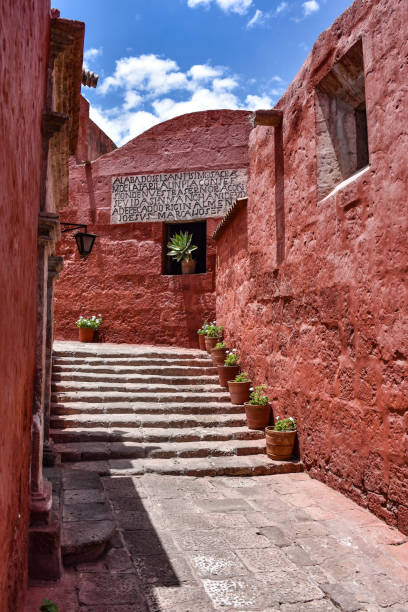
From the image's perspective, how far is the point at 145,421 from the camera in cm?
616

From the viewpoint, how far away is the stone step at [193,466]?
502 cm

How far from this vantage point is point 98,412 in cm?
638

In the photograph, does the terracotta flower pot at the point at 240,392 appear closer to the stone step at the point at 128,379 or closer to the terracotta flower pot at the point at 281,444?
the stone step at the point at 128,379

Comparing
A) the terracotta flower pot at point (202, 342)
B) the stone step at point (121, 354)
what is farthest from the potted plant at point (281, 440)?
the terracotta flower pot at point (202, 342)

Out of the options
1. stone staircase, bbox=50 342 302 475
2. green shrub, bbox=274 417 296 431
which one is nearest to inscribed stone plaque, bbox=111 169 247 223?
stone staircase, bbox=50 342 302 475

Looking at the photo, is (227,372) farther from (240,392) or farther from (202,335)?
(202,335)

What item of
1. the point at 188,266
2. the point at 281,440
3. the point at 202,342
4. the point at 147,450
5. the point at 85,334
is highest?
the point at 188,266

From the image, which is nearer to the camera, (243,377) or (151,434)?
(151,434)

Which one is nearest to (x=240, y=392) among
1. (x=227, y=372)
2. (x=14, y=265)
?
(x=227, y=372)

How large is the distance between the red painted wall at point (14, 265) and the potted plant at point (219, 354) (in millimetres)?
5580

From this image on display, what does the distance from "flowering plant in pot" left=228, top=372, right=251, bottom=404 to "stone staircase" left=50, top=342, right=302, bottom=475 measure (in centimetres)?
14

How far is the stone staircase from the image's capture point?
528 cm

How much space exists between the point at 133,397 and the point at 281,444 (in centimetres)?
229

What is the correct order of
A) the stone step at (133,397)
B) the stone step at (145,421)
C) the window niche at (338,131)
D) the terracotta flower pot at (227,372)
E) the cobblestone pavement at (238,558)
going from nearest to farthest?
the cobblestone pavement at (238,558)
the window niche at (338,131)
the stone step at (145,421)
the stone step at (133,397)
the terracotta flower pot at (227,372)
